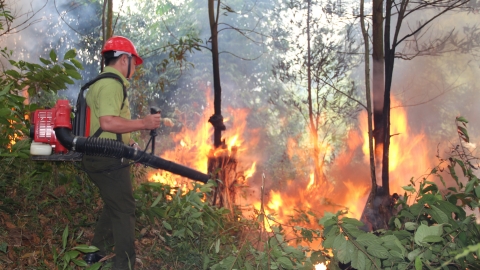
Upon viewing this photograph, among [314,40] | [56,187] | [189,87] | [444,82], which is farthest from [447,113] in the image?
[56,187]

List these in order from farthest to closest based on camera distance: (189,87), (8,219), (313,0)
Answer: (189,87)
(313,0)
(8,219)

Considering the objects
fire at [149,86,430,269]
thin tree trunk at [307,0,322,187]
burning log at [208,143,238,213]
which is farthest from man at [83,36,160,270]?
thin tree trunk at [307,0,322,187]

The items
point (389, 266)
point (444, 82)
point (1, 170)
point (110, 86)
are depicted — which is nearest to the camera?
point (389, 266)

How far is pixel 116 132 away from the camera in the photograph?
12.2 ft

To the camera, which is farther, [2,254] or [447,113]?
[447,113]

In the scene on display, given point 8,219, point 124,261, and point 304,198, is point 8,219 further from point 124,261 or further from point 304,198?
point 304,198

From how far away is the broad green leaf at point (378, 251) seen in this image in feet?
7.21

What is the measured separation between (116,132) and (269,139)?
58.6 ft

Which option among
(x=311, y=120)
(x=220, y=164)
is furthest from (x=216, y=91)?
(x=311, y=120)

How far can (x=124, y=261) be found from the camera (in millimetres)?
4000

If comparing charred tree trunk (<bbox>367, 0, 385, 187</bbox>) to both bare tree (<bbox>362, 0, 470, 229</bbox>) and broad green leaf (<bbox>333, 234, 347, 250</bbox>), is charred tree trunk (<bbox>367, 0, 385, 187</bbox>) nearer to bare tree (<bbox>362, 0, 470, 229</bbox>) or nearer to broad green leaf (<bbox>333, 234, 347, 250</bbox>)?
bare tree (<bbox>362, 0, 470, 229</bbox>)

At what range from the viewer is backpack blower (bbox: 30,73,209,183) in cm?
367

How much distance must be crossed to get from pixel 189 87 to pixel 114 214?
1751 centimetres

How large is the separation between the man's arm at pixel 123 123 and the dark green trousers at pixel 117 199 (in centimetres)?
32
